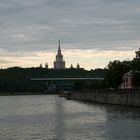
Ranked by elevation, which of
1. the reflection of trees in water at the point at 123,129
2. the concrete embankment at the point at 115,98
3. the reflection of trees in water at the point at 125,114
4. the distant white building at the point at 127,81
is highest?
the distant white building at the point at 127,81

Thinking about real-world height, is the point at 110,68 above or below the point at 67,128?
above

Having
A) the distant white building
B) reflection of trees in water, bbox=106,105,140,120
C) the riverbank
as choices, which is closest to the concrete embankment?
the riverbank

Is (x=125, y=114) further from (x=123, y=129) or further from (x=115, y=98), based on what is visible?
(x=115, y=98)

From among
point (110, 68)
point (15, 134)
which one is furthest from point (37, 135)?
point (110, 68)

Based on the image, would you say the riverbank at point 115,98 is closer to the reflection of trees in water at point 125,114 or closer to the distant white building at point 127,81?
the distant white building at point 127,81

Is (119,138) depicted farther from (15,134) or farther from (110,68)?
(110,68)

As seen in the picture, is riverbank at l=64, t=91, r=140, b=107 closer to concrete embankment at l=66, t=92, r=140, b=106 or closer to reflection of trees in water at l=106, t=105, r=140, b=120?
concrete embankment at l=66, t=92, r=140, b=106

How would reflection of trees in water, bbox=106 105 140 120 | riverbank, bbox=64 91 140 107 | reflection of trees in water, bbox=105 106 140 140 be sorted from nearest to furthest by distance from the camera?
reflection of trees in water, bbox=105 106 140 140 → reflection of trees in water, bbox=106 105 140 120 → riverbank, bbox=64 91 140 107

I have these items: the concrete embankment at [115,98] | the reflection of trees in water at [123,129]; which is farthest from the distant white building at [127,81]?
the reflection of trees in water at [123,129]

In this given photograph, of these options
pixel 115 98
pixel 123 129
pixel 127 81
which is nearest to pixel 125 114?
pixel 123 129

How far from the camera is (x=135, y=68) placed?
128750 mm

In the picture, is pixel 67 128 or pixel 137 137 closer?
pixel 137 137

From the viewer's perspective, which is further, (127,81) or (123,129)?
(127,81)

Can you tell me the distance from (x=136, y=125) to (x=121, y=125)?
1.71 metres
